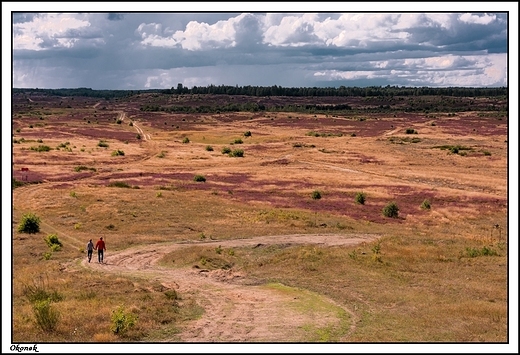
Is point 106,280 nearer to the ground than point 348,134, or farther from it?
nearer to the ground

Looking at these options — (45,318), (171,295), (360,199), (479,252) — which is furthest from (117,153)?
(45,318)

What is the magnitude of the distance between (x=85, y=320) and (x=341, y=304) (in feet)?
31.9

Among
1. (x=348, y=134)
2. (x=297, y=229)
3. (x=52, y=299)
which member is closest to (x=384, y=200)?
(x=297, y=229)

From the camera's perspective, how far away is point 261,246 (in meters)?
34.9

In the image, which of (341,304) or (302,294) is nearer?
(341,304)

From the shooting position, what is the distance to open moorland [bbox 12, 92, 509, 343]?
19.9m

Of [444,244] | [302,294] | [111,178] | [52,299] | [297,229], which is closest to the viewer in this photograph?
[52,299]

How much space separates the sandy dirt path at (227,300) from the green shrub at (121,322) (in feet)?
5.87

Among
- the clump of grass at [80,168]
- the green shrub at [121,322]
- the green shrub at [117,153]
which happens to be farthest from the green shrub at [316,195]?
the green shrub at [117,153]

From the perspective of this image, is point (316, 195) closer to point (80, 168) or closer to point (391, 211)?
point (391, 211)

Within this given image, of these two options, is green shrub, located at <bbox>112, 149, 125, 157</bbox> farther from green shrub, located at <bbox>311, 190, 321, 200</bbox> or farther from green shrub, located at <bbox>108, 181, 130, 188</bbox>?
green shrub, located at <bbox>311, 190, 321, 200</bbox>

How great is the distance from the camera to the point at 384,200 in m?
54.5

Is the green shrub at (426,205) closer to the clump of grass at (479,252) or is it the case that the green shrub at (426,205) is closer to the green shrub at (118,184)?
the clump of grass at (479,252)

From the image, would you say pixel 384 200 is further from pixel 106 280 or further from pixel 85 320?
pixel 85 320
